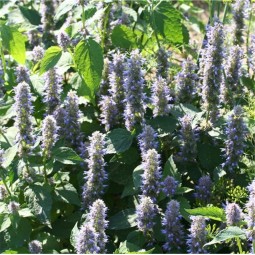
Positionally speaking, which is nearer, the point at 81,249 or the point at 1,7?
the point at 81,249

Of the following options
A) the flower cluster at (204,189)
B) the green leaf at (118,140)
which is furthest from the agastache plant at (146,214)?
the green leaf at (118,140)

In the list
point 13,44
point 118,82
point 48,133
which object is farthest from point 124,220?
point 13,44

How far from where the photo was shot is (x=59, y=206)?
368cm

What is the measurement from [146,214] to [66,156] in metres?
0.53

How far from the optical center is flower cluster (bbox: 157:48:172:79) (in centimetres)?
394

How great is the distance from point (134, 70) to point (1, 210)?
38.7 inches

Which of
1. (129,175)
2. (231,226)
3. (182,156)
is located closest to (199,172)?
(182,156)

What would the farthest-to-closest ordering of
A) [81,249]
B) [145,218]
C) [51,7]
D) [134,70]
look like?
[51,7] → [134,70] → [145,218] → [81,249]

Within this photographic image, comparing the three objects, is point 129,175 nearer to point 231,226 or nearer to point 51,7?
point 231,226

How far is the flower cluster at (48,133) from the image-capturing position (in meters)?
3.34

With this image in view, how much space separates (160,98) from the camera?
12.0 feet

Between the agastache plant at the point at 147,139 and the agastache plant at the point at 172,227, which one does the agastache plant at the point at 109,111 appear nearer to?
the agastache plant at the point at 147,139

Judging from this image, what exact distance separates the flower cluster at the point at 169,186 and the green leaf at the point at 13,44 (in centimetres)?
129

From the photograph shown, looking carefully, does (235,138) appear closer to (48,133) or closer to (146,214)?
(146,214)
